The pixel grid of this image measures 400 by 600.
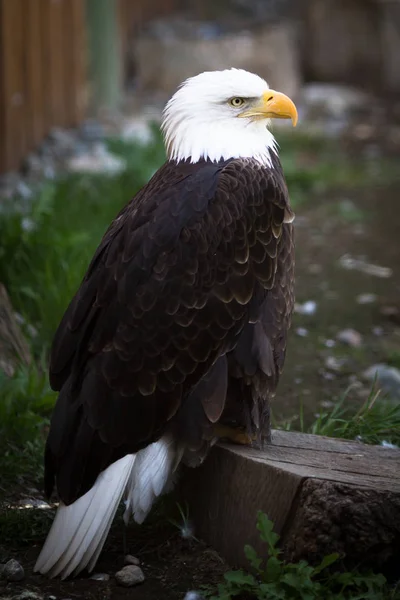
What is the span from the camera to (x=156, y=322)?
127 inches

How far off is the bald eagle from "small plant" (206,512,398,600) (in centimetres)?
42

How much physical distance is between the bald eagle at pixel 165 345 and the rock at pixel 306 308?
7.34 ft

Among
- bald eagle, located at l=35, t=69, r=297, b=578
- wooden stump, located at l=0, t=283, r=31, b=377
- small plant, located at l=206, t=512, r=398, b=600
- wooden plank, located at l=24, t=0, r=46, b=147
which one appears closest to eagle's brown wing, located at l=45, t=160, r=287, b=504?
bald eagle, located at l=35, t=69, r=297, b=578

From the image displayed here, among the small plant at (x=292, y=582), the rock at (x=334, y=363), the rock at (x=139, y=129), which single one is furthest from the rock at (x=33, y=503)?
the rock at (x=139, y=129)

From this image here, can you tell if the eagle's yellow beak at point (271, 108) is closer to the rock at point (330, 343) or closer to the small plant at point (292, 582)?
the small plant at point (292, 582)

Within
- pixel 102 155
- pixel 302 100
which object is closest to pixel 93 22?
pixel 102 155

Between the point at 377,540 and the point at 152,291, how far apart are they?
0.98 m

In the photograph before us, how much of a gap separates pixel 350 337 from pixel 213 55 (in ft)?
21.5

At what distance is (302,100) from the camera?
11672 millimetres

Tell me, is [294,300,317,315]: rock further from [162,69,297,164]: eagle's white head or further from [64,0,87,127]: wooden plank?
[64,0,87,127]: wooden plank

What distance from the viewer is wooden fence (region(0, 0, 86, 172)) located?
7441mm

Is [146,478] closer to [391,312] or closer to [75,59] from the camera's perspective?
[391,312]

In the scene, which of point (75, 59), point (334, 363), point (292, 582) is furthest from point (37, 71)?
point (292, 582)

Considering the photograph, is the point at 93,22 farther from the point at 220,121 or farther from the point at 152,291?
the point at 152,291
